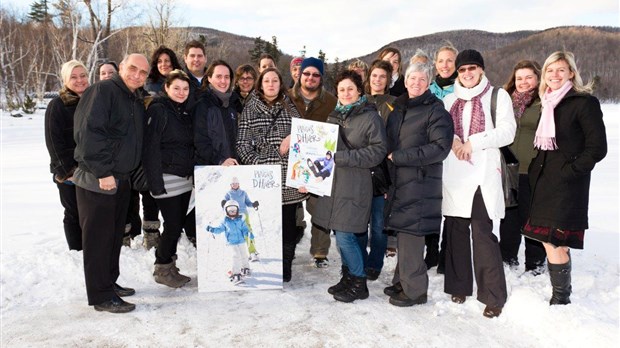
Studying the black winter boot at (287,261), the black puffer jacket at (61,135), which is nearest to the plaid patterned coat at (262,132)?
the black winter boot at (287,261)

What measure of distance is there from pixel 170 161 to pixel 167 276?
1.19 meters

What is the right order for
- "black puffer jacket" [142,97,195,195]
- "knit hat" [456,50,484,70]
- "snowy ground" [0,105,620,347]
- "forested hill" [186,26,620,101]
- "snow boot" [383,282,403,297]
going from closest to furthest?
"snowy ground" [0,105,620,347]
"knit hat" [456,50,484,70]
"black puffer jacket" [142,97,195,195]
"snow boot" [383,282,403,297]
"forested hill" [186,26,620,101]

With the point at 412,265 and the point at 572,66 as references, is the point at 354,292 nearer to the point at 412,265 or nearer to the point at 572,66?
the point at 412,265

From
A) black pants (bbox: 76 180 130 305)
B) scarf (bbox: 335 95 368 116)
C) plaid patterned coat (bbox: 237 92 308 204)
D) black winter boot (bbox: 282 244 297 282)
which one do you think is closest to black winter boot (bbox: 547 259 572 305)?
scarf (bbox: 335 95 368 116)

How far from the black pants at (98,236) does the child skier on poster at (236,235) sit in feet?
2.91

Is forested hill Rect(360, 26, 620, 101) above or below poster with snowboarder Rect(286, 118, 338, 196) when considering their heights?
above

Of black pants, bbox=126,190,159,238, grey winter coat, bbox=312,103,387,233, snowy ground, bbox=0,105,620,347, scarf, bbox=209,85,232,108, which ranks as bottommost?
snowy ground, bbox=0,105,620,347

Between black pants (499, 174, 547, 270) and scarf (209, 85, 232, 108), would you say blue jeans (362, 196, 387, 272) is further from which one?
scarf (209, 85, 232, 108)

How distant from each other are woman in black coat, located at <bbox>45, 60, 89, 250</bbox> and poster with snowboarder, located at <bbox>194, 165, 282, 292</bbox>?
52.8 inches

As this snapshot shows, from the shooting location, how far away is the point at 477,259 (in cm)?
387

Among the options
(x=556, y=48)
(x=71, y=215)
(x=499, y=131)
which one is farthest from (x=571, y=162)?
(x=556, y=48)

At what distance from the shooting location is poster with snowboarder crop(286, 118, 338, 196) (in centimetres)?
403

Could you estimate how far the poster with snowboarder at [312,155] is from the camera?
403 centimetres

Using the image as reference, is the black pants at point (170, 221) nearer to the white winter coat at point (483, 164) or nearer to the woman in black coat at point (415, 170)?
the woman in black coat at point (415, 170)
